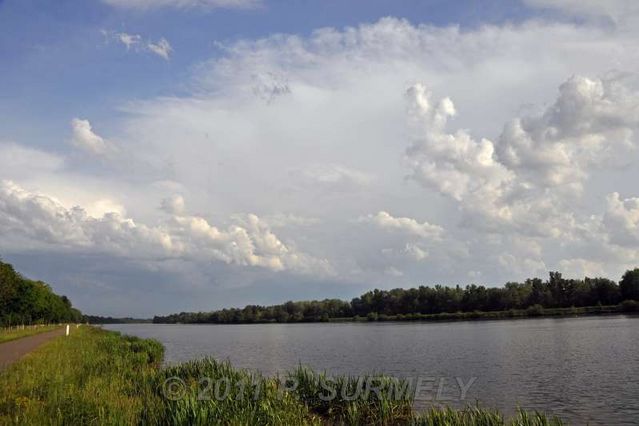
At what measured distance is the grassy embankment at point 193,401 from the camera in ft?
47.3

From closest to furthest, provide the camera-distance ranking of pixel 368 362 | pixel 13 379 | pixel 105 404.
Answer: pixel 105 404 → pixel 13 379 → pixel 368 362

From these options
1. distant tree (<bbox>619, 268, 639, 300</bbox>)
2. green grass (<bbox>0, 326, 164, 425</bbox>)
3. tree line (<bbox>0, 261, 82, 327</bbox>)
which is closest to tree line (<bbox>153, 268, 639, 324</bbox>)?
distant tree (<bbox>619, 268, 639, 300</bbox>)

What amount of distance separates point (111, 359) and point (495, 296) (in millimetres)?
125681

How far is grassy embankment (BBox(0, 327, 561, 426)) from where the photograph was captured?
567 inches

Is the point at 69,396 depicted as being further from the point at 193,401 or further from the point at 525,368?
the point at 525,368

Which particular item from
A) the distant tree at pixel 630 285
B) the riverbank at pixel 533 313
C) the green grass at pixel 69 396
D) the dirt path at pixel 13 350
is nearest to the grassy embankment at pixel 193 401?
the green grass at pixel 69 396

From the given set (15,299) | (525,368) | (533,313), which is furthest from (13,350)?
(533,313)

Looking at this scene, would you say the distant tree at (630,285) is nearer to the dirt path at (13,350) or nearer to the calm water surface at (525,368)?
the calm water surface at (525,368)

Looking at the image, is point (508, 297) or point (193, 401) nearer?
point (193, 401)

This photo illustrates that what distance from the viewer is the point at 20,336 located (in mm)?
59469

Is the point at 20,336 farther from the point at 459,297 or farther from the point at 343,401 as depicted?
the point at 459,297

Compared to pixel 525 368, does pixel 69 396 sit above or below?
above

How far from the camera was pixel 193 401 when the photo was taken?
14859 millimetres

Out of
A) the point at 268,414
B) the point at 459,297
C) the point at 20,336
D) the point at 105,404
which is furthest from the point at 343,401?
the point at 459,297
